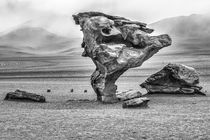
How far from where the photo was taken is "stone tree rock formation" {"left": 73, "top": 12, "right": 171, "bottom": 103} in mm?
26172

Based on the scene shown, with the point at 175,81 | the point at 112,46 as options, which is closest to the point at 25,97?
the point at 112,46

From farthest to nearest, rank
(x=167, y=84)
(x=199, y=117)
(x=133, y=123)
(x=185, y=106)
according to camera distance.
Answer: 1. (x=167, y=84)
2. (x=185, y=106)
3. (x=199, y=117)
4. (x=133, y=123)

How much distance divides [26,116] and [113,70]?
8.19m

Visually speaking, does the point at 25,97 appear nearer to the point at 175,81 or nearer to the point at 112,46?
the point at 112,46

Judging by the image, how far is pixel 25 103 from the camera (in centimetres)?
2559

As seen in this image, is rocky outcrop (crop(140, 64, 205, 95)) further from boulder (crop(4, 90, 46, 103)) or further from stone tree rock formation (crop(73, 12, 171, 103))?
boulder (crop(4, 90, 46, 103))

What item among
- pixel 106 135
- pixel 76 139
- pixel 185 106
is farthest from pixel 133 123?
pixel 185 106

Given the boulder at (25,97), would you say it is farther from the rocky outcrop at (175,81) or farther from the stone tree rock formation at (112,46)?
the rocky outcrop at (175,81)

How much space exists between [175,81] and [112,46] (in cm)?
752

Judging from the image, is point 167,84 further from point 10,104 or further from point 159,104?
point 10,104

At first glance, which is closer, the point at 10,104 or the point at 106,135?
the point at 106,135

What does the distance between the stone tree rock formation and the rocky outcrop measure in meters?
4.26

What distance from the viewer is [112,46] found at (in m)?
26.5

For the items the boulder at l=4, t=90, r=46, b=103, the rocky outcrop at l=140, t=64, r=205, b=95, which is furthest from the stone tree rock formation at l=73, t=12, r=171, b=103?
the rocky outcrop at l=140, t=64, r=205, b=95
